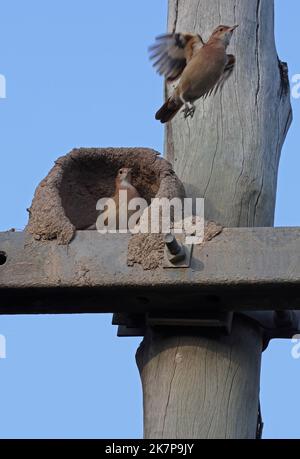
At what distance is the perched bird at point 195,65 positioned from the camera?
7.22m

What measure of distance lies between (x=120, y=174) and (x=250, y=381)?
186cm

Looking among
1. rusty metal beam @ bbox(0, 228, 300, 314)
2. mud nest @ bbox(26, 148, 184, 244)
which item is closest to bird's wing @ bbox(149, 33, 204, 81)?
mud nest @ bbox(26, 148, 184, 244)

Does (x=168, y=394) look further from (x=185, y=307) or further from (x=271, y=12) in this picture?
(x=271, y=12)

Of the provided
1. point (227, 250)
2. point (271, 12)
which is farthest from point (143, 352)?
point (271, 12)

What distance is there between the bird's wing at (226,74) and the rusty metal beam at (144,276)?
51.8 inches

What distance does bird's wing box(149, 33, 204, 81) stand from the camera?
7425 millimetres

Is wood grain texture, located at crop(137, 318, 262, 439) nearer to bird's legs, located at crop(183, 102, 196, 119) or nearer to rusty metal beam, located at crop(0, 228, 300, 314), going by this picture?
rusty metal beam, located at crop(0, 228, 300, 314)

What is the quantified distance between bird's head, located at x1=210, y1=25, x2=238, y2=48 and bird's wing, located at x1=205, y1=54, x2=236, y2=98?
12 cm

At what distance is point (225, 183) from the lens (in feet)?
22.5

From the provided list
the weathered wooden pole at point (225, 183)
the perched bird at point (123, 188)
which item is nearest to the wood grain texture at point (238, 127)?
the weathered wooden pole at point (225, 183)

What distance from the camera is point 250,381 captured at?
21.0ft

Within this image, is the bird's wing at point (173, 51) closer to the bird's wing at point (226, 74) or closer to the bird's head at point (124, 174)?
the bird's wing at point (226, 74)
